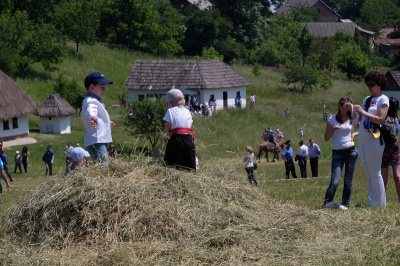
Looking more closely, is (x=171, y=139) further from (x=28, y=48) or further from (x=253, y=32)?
(x=253, y=32)

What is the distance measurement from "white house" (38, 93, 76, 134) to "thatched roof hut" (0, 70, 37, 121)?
3.44 ft

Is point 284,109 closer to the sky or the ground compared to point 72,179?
closer to the ground

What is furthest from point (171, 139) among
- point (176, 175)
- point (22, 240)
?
point (22, 240)

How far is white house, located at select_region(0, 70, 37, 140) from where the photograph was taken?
46.7m

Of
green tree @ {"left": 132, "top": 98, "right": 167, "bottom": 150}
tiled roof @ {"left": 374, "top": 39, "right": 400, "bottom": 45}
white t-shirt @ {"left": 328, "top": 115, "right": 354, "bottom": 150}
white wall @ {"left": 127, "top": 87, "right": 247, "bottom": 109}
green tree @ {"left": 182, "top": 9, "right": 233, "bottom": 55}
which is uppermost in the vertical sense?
white t-shirt @ {"left": 328, "top": 115, "right": 354, "bottom": 150}

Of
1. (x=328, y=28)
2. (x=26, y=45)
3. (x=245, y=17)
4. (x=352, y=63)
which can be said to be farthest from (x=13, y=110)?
(x=328, y=28)

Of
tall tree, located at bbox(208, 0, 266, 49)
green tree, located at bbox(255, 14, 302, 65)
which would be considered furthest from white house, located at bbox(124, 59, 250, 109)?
tall tree, located at bbox(208, 0, 266, 49)

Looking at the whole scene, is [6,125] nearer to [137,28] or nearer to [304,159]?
[304,159]

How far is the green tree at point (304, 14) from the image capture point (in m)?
128

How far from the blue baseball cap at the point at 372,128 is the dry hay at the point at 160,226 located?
1.62 metres

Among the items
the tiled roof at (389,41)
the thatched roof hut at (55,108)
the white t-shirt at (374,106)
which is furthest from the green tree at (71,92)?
the tiled roof at (389,41)

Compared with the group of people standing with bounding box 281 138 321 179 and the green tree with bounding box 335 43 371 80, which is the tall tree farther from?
the group of people standing with bounding box 281 138 321 179

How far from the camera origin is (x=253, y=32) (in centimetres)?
9075

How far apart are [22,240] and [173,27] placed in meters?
75.4
